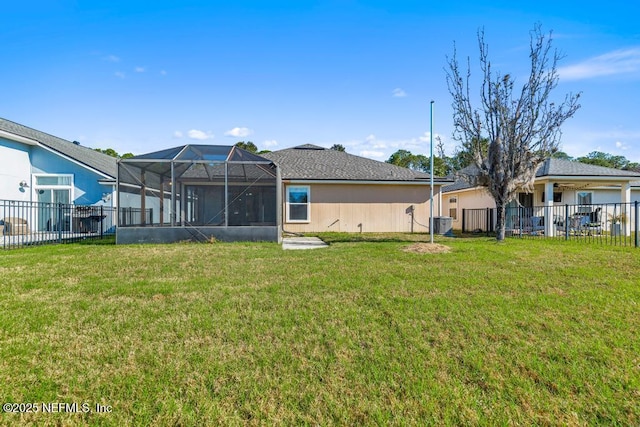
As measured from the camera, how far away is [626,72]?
1129 centimetres

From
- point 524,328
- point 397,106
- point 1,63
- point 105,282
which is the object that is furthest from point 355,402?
point 1,63

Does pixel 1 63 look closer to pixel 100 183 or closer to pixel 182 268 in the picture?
pixel 100 183

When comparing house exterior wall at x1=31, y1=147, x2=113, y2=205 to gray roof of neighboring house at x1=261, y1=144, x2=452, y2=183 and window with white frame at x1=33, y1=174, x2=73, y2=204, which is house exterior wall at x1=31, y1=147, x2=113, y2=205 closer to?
window with white frame at x1=33, y1=174, x2=73, y2=204

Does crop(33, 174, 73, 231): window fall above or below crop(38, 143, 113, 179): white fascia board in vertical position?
below

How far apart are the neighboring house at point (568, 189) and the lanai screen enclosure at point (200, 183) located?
819 cm

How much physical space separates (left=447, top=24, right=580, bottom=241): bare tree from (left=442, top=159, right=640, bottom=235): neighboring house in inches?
56.6

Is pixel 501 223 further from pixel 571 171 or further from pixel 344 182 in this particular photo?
pixel 571 171

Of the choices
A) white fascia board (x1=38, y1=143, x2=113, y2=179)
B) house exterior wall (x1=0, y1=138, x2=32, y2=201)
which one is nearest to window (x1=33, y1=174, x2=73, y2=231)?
house exterior wall (x1=0, y1=138, x2=32, y2=201)

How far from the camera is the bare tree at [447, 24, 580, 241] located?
10375 mm

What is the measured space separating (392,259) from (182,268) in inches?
168

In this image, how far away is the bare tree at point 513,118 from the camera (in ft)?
34.0

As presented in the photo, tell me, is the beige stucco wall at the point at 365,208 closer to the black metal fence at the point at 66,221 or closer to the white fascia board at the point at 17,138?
the black metal fence at the point at 66,221

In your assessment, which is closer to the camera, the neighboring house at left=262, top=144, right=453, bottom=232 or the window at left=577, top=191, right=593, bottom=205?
the neighboring house at left=262, top=144, right=453, bottom=232

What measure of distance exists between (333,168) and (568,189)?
11.8 metres
